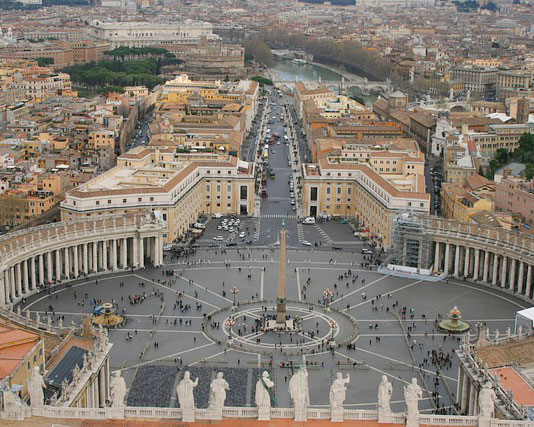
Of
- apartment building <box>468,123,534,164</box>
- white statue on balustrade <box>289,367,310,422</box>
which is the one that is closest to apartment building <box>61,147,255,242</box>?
apartment building <box>468,123,534,164</box>

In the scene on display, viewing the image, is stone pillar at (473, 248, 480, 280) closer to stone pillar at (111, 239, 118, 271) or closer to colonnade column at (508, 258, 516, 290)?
colonnade column at (508, 258, 516, 290)

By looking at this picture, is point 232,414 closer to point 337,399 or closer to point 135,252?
point 337,399

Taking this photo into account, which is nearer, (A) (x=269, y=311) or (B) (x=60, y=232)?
(A) (x=269, y=311)

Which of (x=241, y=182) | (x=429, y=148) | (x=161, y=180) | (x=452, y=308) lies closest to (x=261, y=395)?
(x=452, y=308)

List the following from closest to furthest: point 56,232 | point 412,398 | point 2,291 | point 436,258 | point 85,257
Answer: point 412,398 < point 2,291 < point 56,232 < point 85,257 < point 436,258

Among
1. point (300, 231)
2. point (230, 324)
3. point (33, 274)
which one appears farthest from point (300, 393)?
point (300, 231)

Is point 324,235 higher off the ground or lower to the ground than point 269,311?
lower

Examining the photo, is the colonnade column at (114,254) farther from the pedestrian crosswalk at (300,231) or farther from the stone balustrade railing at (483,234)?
the stone balustrade railing at (483,234)

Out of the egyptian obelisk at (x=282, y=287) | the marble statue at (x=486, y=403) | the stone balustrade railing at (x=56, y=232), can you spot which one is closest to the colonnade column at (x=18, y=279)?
the stone balustrade railing at (x=56, y=232)
